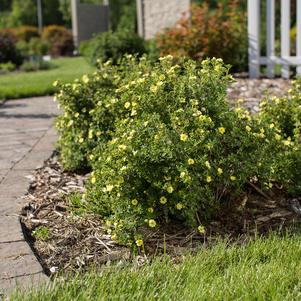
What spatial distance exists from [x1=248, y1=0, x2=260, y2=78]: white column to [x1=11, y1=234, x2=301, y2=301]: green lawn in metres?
6.69

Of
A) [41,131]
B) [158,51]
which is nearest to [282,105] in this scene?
[41,131]

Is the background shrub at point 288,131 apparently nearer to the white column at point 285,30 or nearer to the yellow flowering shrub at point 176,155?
the yellow flowering shrub at point 176,155

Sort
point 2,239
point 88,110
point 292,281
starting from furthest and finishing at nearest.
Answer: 1. point 88,110
2. point 2,239
3. point 292,281

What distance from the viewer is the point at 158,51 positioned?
425 inches

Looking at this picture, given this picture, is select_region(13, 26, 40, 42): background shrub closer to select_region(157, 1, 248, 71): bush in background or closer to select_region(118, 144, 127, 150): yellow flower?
select_region(157, 1, 248, 71): bush in background

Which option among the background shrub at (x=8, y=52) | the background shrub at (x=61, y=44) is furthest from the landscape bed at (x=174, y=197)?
the background shrub at (x=61, y=44)

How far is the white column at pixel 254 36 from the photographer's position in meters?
9.23

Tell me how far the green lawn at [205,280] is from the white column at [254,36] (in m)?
6.69

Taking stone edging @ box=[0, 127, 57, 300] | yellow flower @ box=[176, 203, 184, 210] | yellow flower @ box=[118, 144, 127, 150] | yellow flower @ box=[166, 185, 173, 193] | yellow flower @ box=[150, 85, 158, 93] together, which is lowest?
stone edging @ box=[0, 127, 57, 300]

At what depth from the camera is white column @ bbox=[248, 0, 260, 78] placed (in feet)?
30.3

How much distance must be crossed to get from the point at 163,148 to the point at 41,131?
349cm

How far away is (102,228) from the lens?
11.5ft

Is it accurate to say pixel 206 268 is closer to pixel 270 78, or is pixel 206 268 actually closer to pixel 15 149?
pixel 15 149

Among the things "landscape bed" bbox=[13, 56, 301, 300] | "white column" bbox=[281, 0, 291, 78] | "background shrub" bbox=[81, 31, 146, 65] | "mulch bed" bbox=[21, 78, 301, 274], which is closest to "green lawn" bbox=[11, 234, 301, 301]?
"landscape bed" bbox=[13, 56, 301, 300]
